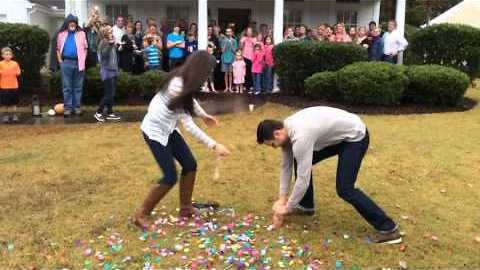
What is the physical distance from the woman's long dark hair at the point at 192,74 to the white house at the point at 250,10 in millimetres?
13151

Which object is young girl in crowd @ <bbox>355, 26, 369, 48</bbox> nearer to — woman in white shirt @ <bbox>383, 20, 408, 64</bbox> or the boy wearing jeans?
woman in white shirt @ <bbox>383, 20, 408, 64</bbox>

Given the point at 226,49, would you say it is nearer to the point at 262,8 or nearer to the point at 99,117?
the point at 99,117

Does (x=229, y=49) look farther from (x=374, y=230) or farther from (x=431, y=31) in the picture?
(x=374, y=230)

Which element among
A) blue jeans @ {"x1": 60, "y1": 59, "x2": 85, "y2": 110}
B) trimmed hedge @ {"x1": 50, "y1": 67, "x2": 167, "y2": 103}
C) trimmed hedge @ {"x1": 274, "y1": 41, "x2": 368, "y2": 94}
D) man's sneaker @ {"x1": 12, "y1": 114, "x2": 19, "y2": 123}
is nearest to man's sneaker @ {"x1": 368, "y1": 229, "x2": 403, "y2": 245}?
blue jeans @ {"x1": 60, "y1": 59, "x2": 85, "y2": 110}

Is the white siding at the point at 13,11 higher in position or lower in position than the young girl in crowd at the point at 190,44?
higher

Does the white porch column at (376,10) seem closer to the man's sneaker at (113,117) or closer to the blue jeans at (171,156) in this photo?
the man's sneaker at (113,117)

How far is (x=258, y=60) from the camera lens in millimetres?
13727

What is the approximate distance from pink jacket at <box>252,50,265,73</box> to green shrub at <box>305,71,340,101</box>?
1631 millimetres

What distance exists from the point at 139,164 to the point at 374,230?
358cm

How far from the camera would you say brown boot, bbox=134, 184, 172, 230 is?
5.03m

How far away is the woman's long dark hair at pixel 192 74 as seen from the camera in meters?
4.61

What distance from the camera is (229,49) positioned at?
14016 millimetres

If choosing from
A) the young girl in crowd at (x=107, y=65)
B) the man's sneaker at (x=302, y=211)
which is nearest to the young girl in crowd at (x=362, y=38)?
the young girl in crowd at (x=107, y=65)

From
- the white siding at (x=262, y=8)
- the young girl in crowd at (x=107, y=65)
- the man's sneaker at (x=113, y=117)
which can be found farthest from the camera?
the white siding at (x=262, y=8)
